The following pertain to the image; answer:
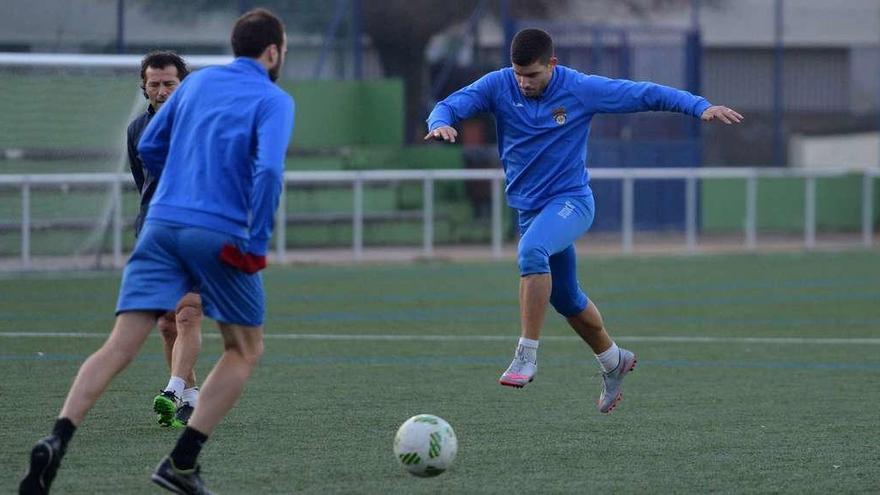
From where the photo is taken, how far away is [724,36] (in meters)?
31.8

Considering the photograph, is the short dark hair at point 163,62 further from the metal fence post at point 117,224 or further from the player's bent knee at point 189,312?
the metal fence post at point 117,224

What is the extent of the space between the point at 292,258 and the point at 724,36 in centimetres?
1353

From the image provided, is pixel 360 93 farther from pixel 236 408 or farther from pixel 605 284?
pixel 236 408

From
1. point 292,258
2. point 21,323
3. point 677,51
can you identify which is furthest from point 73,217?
point 677,51

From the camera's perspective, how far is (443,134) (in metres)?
8.05

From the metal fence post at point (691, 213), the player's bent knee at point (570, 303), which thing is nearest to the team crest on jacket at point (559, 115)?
the player's bent knee at point (570, 303)

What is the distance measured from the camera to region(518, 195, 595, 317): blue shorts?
8.42 m

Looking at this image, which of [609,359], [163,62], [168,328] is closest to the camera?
[163,62]

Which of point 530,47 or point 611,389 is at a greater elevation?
point 530,47

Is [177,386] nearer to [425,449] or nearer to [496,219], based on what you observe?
[425,449]

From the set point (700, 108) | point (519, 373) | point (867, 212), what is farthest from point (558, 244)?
point (867, 212)

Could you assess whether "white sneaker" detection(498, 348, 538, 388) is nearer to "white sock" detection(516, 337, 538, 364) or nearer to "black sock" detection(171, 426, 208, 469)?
"white sock" detection(516, 337, 538, 364)

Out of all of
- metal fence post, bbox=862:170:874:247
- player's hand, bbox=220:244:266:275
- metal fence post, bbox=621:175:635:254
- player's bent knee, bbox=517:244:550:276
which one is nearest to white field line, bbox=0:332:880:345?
player's bent knee, bbox=517:244:550:276

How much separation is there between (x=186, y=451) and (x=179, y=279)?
26.6 inches
